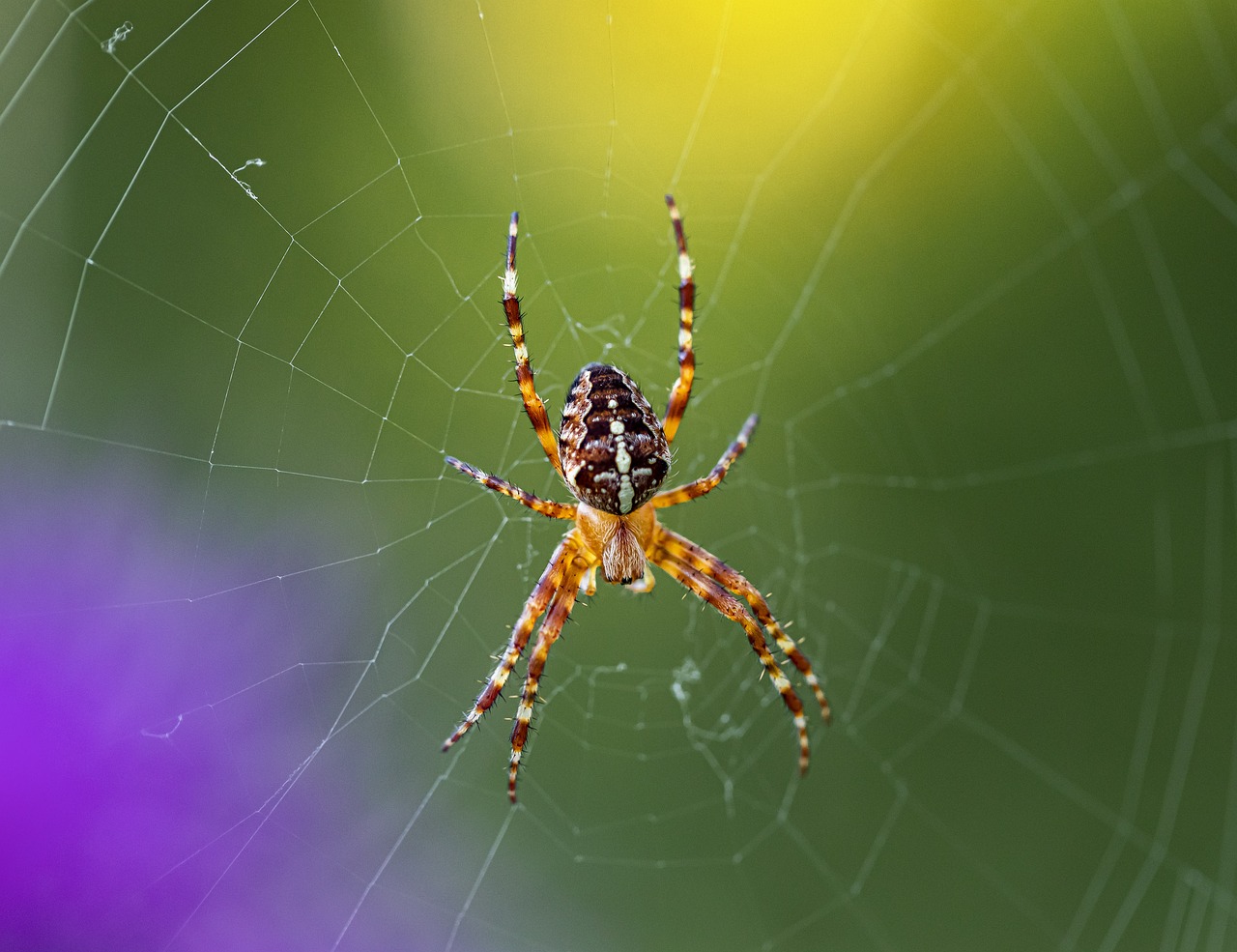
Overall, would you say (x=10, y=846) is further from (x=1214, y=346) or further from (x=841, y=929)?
(x=1214, y=346)

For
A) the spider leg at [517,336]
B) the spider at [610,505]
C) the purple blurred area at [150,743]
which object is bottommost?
the purple blurred area at [150,743]

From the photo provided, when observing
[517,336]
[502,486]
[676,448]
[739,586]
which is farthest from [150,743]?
[676,448]

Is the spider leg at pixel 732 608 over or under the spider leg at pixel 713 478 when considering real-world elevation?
under

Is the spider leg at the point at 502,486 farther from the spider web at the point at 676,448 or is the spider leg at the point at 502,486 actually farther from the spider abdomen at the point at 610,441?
the spider web at the point at 676,448

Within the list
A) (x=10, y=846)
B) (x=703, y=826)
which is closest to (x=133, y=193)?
(x=10, y=846)

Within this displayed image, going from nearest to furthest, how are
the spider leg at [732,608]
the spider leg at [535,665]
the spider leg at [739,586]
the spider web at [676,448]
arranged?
the spider web at [676,448] < the spider leg at [535,665] < the spider leg at [732,608] < the spider leg at [739,586]

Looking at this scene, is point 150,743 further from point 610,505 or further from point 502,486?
point 610,505

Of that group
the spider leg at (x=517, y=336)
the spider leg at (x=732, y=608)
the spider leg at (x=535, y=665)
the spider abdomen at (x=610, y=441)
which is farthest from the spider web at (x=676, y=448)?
the spider abdomen at (x=610, y=441)

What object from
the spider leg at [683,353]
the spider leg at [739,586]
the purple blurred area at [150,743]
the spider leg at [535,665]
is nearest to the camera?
the purple blurred area at [150,743]
